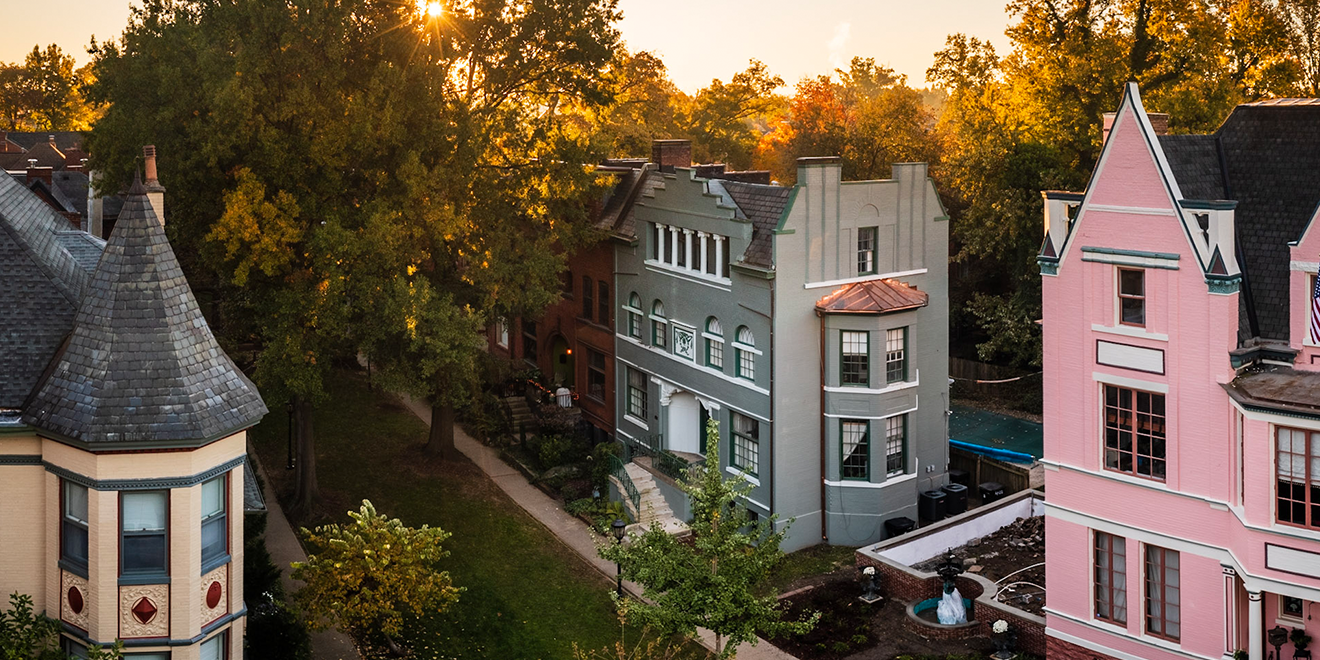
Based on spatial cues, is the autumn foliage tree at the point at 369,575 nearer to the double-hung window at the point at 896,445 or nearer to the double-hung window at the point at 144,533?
the double-hung window at the point at 144,533

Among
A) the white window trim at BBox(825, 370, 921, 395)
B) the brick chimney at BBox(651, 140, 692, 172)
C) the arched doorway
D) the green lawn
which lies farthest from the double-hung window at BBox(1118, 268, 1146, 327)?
the arched doorway

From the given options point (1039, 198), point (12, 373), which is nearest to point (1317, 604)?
point (12, 373)

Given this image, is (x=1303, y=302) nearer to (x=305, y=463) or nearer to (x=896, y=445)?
(x=896, y=445)

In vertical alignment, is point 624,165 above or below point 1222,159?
above

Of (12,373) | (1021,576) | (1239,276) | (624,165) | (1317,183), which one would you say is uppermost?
(624,165)

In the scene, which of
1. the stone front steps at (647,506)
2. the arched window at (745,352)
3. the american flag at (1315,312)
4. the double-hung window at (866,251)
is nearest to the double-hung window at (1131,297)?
the american flag at (1315,312)

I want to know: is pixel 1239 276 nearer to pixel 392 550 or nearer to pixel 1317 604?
pixel 1317 604

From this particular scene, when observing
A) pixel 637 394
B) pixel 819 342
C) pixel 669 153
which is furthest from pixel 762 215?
pixel 637 394
